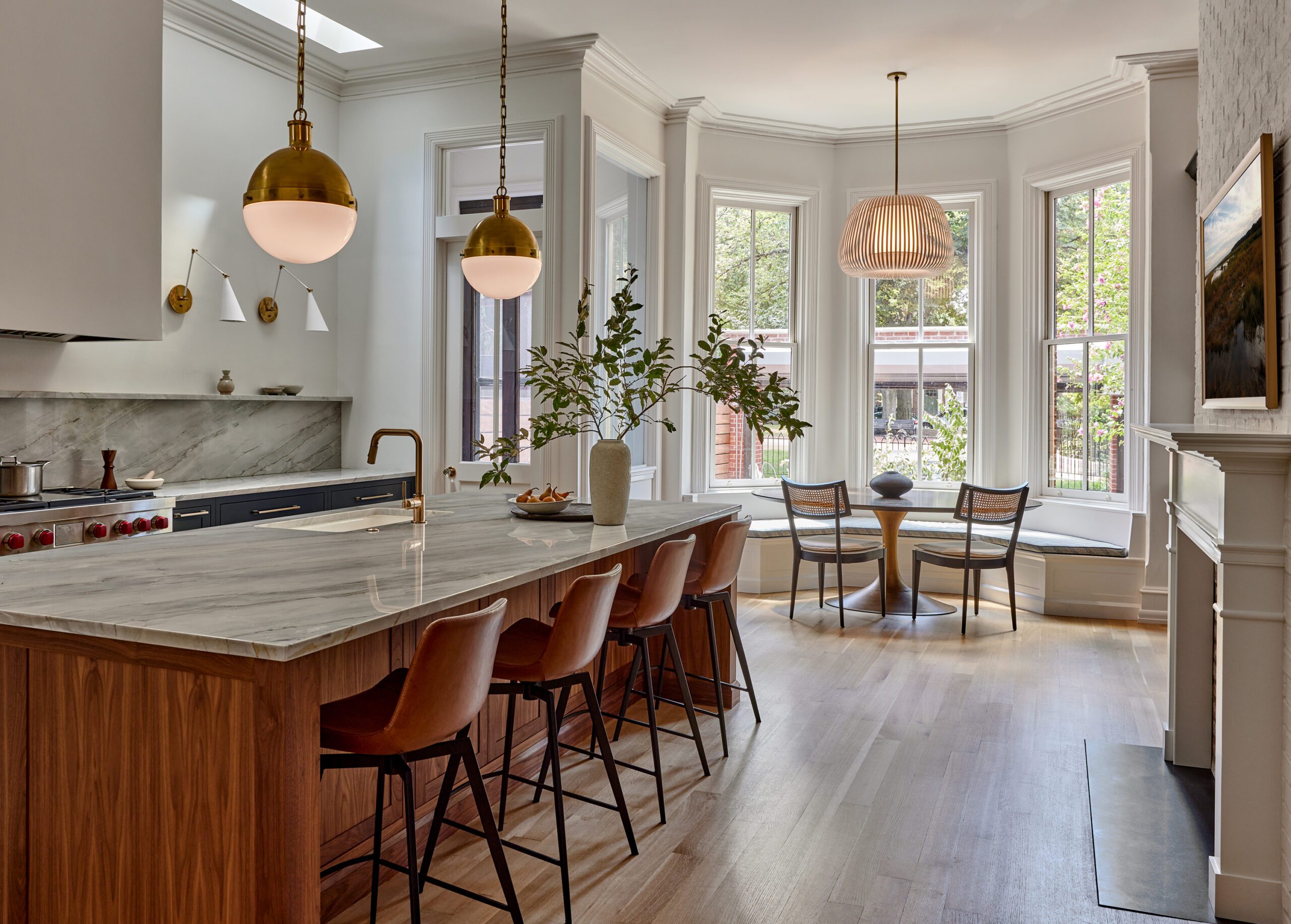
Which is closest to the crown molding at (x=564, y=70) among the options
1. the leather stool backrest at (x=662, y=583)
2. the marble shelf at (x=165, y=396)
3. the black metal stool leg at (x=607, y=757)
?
the marble shelf at (x=165, y=396)

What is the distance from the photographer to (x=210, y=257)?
5180mm

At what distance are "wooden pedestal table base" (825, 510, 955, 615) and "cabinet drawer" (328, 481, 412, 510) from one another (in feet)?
9.49

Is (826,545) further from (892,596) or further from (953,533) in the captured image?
(953,533)

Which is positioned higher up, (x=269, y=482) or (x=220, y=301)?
(x=220, y=301)

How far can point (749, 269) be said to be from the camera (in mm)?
7113

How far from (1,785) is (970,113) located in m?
6.71

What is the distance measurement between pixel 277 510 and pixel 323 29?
9.27ft

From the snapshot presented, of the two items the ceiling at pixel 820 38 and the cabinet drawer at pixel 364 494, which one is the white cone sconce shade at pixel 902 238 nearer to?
the ceiling at pixel 820 38

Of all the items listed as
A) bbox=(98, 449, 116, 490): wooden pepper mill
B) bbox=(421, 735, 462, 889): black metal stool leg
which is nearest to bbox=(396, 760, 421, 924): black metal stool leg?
bbox=(421, 735, 462, 889): black metal stool leg

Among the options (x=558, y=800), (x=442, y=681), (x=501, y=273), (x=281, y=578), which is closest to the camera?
(x=442, y=681)

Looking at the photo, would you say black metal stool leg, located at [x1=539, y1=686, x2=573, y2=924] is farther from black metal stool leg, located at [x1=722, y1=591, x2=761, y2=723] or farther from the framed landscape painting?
the framed landscape painting

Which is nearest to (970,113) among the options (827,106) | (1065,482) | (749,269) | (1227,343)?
(827,106)

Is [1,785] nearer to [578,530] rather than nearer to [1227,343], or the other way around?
[578,530]

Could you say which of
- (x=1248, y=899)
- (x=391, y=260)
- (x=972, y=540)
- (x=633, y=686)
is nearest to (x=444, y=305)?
(x=391, y=260)
